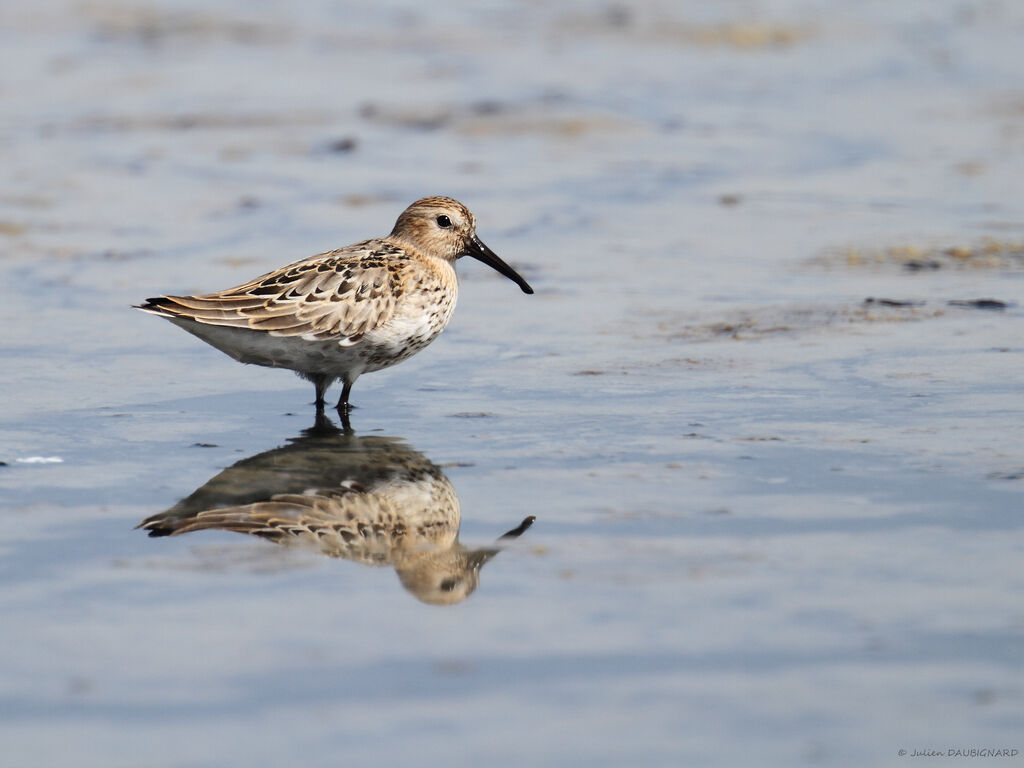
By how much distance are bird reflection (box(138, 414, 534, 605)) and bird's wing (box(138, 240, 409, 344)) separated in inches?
33.6

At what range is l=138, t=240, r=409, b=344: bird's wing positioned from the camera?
8.46m

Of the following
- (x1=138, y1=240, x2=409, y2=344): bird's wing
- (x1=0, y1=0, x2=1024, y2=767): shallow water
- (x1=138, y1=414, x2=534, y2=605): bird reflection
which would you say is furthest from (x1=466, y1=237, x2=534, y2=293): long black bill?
(x1=138, y1=414, x2=534, y2=605): bird reflection

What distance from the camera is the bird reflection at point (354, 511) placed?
20.8 feet

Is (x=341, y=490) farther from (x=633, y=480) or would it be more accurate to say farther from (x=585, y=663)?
(x=585, y=663)

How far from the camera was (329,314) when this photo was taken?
8.61 meters

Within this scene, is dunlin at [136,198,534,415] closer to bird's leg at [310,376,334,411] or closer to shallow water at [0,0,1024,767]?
bird's leg at [310,376,334,411]

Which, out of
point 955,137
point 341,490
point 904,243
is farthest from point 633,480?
point 955,137

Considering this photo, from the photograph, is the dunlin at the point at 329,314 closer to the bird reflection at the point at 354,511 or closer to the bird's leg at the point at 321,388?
the bird's leg at the point at 321,388

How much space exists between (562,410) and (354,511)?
6.41 ft

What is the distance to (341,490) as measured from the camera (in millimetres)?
7242

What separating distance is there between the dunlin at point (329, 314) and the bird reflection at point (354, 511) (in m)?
0.84

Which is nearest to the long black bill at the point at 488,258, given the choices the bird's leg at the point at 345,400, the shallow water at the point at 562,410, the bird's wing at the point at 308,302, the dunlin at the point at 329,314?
the shallow water at the point at 562,410

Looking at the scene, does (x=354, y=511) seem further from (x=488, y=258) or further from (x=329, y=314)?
(x=488, y=258)

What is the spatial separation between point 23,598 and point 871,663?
124 inches
